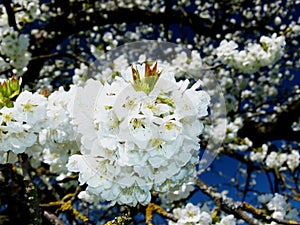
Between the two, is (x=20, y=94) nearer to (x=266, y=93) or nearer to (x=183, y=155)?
(x=183, y=155)

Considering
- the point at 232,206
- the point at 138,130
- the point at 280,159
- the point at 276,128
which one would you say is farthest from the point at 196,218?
the point at 276,128

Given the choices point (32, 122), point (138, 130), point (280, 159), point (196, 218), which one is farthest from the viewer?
point (280, 159)

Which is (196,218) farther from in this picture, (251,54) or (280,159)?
(280,159)

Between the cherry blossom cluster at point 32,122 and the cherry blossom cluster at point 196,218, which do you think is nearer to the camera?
the cherry blossom cluster at point 32,122

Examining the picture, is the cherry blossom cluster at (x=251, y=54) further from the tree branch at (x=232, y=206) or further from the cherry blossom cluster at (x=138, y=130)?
the cherry blossom cluster at (x=138, y=130)

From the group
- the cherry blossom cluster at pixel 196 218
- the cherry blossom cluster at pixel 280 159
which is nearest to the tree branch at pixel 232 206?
the cherry blossom cluster at pixel 196 218

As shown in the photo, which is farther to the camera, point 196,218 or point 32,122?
point 196,218
